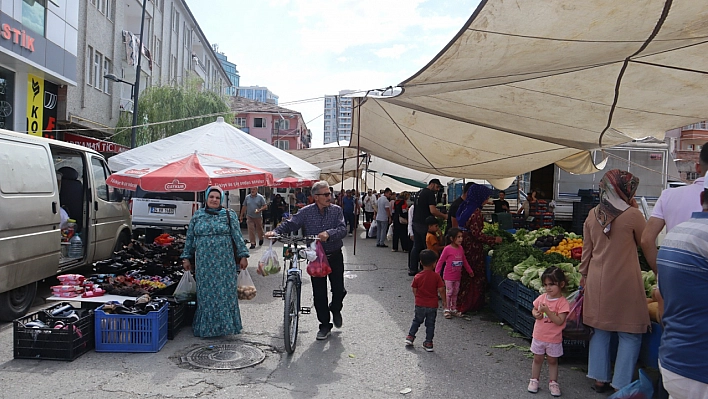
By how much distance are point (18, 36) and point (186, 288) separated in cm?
1322

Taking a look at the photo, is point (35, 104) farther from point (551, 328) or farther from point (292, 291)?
point (551, 328)

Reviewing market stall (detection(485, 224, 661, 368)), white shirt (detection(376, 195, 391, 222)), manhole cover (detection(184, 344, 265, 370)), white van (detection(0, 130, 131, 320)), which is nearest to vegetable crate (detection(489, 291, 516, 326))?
market stall (detection(485, 224, 661, 368))

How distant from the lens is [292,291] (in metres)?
6.00

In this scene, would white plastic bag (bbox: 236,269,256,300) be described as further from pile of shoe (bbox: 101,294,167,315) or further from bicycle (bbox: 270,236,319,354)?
pile of shoe (bbox: 101,294,167,315)

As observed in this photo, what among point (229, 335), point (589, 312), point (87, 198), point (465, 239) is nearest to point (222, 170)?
point (87, 198)

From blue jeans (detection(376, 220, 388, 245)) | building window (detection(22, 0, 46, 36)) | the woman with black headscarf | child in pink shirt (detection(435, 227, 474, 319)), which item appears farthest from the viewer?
blue jeans (detection(376, 220, 388, 245))

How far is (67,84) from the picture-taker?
19.6m

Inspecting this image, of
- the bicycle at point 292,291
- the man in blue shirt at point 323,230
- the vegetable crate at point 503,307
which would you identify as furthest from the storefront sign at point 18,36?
the vegetable crate at point 503,307

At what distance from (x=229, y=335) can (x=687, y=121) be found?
21.3 feet

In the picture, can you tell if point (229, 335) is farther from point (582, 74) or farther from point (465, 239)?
point (582, 74)

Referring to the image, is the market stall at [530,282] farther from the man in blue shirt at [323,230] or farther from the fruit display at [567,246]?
the man in blue shirt at [323,230]

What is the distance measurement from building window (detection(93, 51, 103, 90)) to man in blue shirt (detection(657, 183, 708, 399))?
25.3 metres

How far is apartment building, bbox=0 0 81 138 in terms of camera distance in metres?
15.7

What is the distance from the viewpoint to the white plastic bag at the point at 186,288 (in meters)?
6.68
